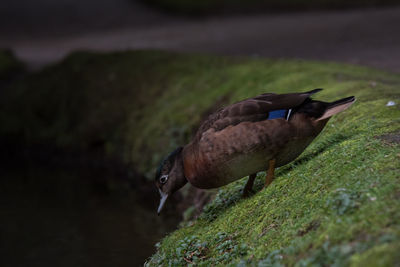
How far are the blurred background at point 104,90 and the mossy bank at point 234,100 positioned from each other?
0.07 meters

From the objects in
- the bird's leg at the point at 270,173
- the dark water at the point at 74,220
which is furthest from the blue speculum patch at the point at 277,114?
the dark water at the point at 74,220

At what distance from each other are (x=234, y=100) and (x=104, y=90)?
4.51 meters

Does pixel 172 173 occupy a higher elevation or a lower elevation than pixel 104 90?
higher

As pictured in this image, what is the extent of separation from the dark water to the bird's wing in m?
2.58

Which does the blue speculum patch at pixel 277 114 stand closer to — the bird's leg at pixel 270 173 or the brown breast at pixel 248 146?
the brown breast at pixel 248 146

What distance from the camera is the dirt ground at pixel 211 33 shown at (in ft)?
39.5

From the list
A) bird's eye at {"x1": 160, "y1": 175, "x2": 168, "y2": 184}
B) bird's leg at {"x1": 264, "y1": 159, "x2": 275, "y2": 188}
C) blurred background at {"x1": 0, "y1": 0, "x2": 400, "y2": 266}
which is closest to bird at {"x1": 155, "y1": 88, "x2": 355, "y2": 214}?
bird's leg at {"x1": 264, "y1": 159, "x2": 275, "y2": 188}

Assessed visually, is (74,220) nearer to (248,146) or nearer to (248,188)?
(248,188)

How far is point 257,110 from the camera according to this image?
4.84m

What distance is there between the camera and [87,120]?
12539 mm

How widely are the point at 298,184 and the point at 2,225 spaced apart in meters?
5.77

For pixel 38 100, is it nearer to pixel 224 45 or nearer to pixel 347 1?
pixel 224 45

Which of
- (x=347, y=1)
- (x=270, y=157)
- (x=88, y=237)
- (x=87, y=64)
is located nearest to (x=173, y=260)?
(x=270, y=157)

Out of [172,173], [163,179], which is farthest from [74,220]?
[172,173]
